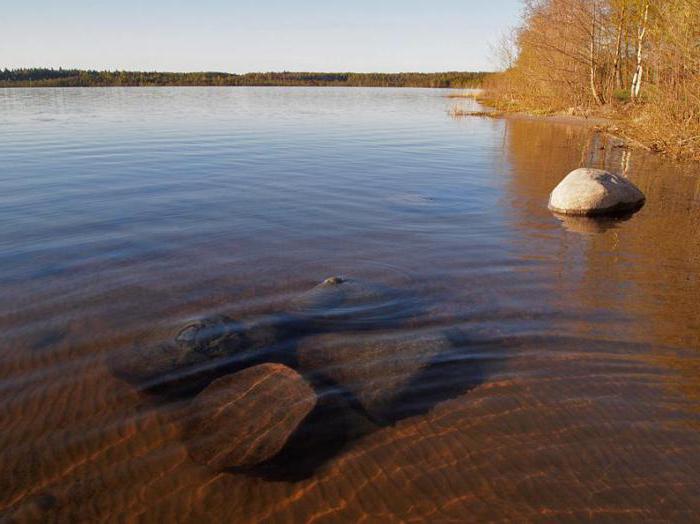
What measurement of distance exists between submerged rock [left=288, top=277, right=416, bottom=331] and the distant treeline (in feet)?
237

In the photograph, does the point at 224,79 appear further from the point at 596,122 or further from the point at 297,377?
the point at 297,377

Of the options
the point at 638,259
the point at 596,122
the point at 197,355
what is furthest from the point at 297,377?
the point at 596,122

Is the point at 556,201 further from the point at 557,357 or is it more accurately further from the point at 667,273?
the point at 557,357

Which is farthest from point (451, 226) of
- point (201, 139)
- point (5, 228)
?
point (201, 139)

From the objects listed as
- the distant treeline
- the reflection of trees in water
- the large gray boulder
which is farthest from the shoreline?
the distant treeline

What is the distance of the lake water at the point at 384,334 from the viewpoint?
318 centimetres

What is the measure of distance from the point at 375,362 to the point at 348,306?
1175mm

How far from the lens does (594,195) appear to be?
32.0ft

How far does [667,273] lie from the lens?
6781mm

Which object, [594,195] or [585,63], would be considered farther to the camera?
[585,63]

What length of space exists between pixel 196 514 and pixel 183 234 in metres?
5.98

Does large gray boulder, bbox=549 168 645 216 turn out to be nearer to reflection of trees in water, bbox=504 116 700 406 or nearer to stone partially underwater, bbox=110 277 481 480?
reflection of trees in water, bbox=504 116 700 406

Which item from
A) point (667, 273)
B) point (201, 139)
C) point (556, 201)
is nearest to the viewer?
point (667, 273)

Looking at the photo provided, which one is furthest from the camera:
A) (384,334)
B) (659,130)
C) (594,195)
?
(659,130)
